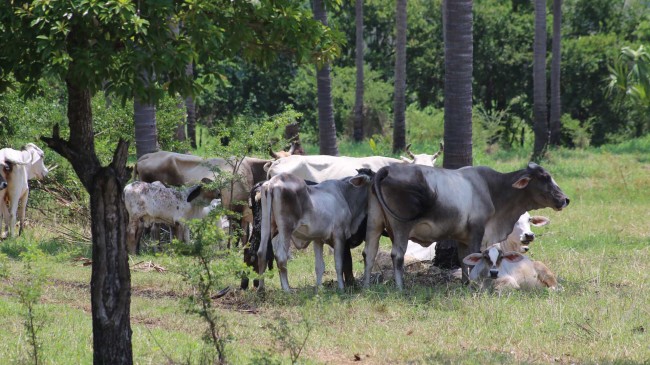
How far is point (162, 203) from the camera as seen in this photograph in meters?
15.3

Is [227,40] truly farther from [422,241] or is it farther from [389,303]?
[422,241]

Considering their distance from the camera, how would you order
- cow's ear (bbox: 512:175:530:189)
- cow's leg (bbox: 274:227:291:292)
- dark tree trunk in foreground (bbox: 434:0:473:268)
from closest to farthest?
cow's leg (bbox: 274:227:291:292) < cow's ear (bbox: 512:175:530:189) < dark tree trunk in foreground (bbox: 434:0:473:268)

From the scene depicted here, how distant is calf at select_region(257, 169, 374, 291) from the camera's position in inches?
465

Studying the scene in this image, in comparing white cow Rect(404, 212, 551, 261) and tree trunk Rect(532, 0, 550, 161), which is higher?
Result: tree trunk Rect(532, 0, 550, 161)

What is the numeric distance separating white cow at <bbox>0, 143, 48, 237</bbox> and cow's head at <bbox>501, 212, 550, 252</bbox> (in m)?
8.56

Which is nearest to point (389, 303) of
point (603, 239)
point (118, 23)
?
point (118, 23)

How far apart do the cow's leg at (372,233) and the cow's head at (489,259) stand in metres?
1.20

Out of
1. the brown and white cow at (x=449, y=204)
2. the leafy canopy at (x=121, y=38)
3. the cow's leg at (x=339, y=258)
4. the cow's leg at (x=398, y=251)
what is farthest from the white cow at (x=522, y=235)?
the leafy canopy at (x=121, y=38)

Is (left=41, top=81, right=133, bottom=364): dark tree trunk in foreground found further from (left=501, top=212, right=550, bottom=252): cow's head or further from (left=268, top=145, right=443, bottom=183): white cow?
(left=268, top=145, right=443, bottom=183): white cow

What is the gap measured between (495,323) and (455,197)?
3061 mm

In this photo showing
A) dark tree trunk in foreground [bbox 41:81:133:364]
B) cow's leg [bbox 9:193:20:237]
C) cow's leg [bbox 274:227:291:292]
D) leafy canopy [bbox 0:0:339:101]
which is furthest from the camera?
cow's leg [bbox 9:193:20:237]

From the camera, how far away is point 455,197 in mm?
12531

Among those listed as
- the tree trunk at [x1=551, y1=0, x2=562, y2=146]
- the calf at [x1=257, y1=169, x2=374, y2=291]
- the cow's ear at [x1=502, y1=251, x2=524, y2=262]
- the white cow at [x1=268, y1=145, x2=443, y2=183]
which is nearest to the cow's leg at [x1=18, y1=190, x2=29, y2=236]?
the white cow at [x1=268, y1=145, x2=443, y2=183]

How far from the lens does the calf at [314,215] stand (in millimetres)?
11812
